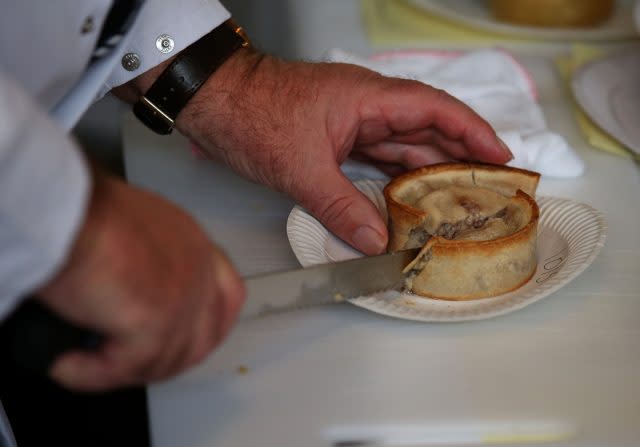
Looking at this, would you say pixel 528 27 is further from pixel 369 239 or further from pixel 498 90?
pixel 369 239

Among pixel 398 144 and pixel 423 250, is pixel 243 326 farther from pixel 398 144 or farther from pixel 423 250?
pixel 398 144

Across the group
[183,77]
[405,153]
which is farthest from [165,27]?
[405,153]

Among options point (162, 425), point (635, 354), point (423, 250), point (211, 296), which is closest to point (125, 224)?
point (211, 296)

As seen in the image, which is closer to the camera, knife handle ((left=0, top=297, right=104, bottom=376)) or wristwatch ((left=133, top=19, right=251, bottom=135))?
knife handle ((left=0, top=297, right=104, bottom=376))

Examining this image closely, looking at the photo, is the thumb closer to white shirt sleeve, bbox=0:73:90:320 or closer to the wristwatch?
the wristwatch

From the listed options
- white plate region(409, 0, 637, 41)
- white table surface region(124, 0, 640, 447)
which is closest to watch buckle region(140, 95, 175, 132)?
white table surface region(124, 0, 640, 447)

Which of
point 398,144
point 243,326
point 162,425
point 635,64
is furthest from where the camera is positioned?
point 635,64
